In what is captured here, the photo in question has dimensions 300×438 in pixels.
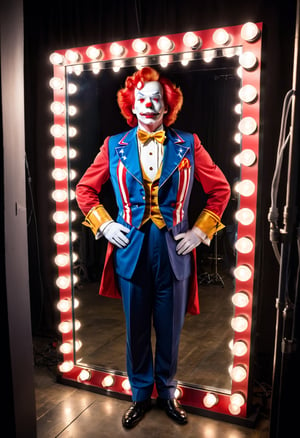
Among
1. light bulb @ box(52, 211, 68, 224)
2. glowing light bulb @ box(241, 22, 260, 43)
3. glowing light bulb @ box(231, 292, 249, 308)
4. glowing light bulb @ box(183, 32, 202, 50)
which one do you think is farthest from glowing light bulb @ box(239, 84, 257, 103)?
light bulb @ box(52, 211, 68, 224)

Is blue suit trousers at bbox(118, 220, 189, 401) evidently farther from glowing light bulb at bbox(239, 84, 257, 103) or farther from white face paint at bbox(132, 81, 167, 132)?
glowing light bulb at bbox(239, 84, 257, 103)

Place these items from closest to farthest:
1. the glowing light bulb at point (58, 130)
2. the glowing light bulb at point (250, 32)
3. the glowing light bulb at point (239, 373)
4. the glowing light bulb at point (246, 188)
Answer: the glowing light bulb at point (250, 32)
the glowing light bulb at point (246, 188)
the glowing light bulb at point (239, 373)
the glowing light bulb at point (58, 130)

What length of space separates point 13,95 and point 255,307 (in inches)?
54.7

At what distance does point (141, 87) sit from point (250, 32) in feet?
1.73

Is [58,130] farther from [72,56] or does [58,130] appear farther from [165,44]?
[165,44]

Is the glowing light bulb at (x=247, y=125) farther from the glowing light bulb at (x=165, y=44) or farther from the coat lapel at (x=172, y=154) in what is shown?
the glowing light bulb at (x=165, y=44)

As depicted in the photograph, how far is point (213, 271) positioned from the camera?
2.04m

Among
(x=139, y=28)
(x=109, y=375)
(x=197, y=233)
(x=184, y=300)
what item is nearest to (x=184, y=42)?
(x=139, y=28)

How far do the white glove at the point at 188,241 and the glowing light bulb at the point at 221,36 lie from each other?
858 millimetres

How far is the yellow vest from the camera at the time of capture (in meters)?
1.90

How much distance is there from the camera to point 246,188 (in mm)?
1895

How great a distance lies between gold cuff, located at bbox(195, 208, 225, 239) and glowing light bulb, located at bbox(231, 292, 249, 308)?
1.02ft

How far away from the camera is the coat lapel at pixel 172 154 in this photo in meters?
1.88

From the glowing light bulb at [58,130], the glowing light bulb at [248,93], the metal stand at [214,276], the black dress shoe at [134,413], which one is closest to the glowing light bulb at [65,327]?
the black dress shoe at [134,413]
